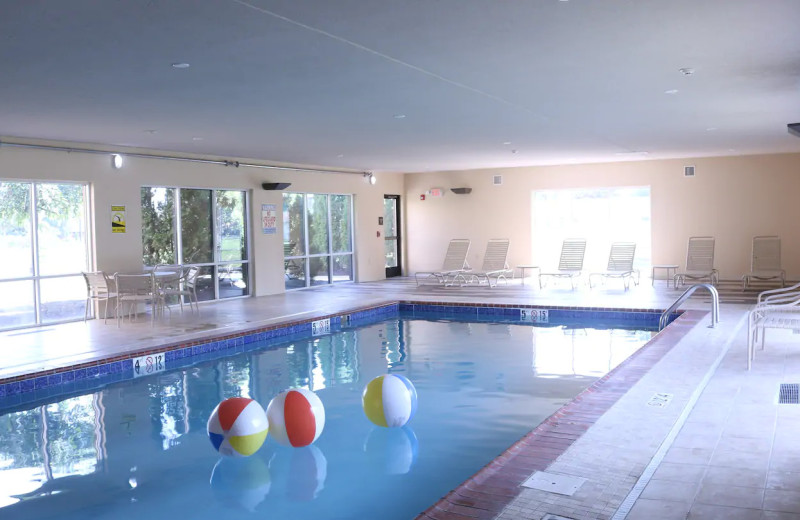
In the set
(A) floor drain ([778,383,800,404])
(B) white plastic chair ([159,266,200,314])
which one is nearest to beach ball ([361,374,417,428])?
(A) floor drain ([778,383,800,404])

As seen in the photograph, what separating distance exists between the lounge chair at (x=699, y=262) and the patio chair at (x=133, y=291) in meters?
8.65

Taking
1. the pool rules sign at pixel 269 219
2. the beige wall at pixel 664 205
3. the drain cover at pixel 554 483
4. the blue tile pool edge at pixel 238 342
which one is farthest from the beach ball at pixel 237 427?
the beige wall at pixel 664 205

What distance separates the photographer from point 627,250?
45.0 feet

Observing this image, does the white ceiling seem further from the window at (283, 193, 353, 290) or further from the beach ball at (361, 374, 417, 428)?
the window at (283, 193, 353, 290)

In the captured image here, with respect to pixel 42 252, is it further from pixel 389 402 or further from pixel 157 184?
pixel 389 402

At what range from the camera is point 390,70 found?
5.49 m

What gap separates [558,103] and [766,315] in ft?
9.25

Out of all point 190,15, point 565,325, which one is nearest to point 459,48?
point 190,15

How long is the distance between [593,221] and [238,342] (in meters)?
9.58

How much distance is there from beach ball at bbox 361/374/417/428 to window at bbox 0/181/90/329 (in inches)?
247

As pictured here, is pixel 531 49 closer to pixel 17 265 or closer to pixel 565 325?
pixel 565 325

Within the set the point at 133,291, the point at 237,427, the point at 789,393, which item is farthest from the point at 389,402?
the point at 133,291

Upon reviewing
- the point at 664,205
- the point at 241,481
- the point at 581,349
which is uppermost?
the point at 664,205

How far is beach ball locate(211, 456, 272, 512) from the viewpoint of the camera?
160 inches
